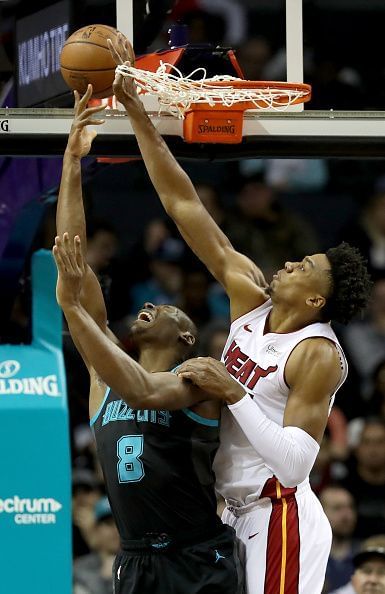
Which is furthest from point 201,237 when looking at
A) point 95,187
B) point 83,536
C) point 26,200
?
point 95,187

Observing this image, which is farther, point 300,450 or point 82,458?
point 82,458

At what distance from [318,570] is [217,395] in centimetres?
80

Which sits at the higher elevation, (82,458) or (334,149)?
(334,149)

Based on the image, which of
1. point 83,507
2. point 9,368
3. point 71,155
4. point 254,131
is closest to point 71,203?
point 71,155

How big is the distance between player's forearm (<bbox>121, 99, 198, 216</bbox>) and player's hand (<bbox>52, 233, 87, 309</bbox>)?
85 centimetres

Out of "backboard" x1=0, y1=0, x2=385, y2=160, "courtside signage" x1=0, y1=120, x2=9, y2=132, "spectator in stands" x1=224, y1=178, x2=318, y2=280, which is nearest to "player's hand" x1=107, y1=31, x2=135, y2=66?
"backboard" x1=0, y1=0, x2=385, y2=160

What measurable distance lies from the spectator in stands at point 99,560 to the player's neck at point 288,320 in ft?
9.53

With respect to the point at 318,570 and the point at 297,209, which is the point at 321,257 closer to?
the point at 318,570

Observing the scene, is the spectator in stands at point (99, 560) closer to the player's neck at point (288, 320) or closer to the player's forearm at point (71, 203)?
the player's neck at point (288, 320)

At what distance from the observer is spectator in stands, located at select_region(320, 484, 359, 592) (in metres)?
7.48

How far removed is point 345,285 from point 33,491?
200cm

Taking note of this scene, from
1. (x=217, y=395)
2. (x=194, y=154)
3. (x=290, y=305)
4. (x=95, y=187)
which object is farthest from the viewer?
(x=95, y=187)

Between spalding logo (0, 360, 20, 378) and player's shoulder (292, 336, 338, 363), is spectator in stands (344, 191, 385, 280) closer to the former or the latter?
spalding logo (0, 360, 20, 378)

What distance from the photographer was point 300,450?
450 cm
